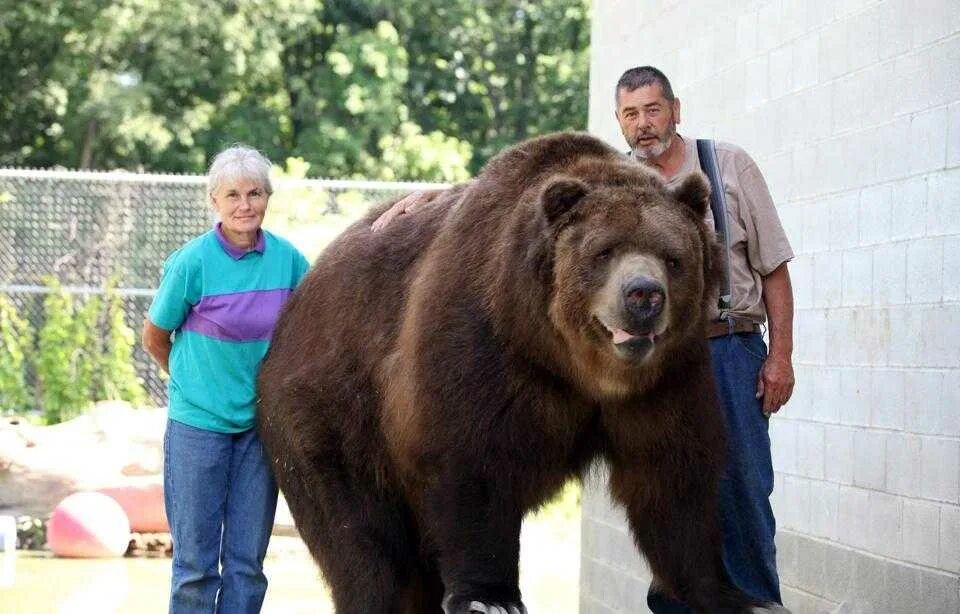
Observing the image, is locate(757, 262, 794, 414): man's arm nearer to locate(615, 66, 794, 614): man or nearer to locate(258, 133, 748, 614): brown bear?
locate(615, 66, 794, 614): man

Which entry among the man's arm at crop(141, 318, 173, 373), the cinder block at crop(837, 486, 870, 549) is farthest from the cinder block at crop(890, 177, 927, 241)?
the man's arm at crop(141, 318, 173, 373)

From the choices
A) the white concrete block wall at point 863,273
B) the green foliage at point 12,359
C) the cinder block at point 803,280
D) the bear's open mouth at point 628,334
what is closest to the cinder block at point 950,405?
the white concrete block wall at point 863,273

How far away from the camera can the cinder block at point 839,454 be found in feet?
22.2

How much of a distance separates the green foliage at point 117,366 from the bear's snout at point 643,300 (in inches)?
416

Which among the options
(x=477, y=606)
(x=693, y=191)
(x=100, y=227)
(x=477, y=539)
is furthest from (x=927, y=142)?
(x=100, y=227)

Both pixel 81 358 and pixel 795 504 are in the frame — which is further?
pixel 81 358

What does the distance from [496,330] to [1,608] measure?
6.25 meters

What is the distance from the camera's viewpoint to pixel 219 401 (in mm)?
6137

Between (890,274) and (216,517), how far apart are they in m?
3.00

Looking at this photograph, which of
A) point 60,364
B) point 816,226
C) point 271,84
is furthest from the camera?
point 271,84

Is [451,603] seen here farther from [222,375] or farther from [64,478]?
[64,478]

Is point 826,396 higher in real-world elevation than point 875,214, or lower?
lower

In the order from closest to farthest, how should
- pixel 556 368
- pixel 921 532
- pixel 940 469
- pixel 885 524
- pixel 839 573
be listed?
pixel 556 368, pixel 940 469, pixel 921 532, pixel 885 524, pixel 839 573

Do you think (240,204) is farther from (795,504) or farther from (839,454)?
(795,504)
